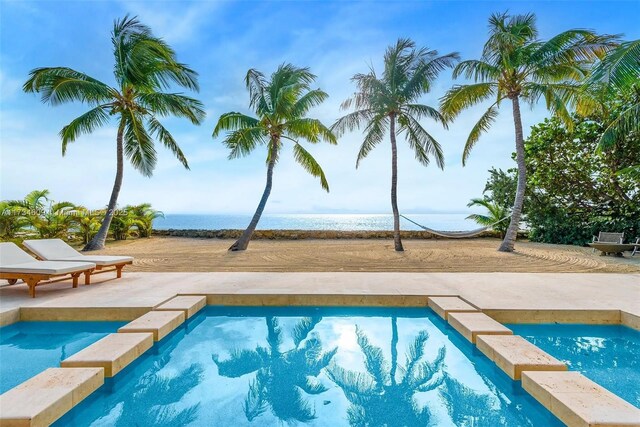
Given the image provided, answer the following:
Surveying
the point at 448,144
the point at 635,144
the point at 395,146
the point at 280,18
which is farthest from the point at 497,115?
the point at 280,18

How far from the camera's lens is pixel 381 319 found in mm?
3980

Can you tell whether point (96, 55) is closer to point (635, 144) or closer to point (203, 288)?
point (203, 288)

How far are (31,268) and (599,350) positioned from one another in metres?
6.65

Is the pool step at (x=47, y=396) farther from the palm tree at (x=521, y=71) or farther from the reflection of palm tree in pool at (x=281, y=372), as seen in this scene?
the palm tree at (x=521, y=71)

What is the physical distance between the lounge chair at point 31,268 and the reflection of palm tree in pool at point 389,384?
388 centimetres

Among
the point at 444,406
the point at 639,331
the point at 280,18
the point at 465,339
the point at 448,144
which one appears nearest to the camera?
the point at 444,406

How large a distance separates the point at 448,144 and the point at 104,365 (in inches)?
409

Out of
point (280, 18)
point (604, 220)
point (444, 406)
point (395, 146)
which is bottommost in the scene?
point (444, 406)

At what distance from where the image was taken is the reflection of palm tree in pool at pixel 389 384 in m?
2.27

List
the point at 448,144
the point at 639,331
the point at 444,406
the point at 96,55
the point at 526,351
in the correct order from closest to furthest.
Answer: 1. the point at 444,406
2. the point at 526,351
3. the point at 639,331
4. the point at 96,55
5. the point at 448,144

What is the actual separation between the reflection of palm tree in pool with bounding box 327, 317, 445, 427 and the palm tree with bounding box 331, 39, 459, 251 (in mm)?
7249

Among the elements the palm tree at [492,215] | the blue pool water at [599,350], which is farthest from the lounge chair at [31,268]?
the palm tree at [492,215]

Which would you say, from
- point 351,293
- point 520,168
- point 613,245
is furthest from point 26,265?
point 613,245

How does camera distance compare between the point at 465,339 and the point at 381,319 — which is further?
the point at 381,319
